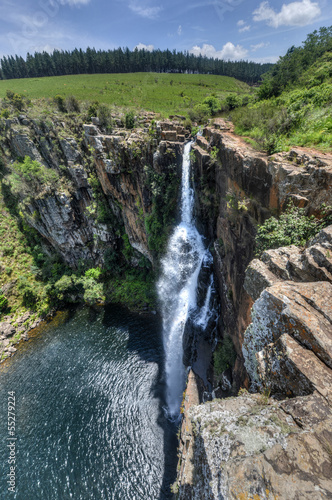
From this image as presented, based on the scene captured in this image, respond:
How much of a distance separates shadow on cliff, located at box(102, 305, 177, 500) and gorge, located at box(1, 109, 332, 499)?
50.2 inches

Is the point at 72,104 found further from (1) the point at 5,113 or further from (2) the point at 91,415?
(2) the point at 91,415

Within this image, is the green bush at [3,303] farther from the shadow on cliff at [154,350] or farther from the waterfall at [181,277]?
the waterfall at [181,277]

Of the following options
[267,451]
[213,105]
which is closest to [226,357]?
[267,451]

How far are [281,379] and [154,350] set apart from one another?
19700 mm

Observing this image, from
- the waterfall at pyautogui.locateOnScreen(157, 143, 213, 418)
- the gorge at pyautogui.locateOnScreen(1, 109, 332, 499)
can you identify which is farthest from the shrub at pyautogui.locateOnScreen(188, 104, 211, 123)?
the waterfall at pyautogui.locateOnScreen(157, 143, 213, 418)

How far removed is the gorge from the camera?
4234 mm

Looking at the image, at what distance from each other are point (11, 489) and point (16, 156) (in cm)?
3908

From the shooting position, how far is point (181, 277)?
22109 mm

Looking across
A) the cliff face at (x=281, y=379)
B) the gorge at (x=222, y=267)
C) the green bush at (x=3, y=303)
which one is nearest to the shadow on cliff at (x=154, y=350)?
the gorge at (x=222, y=267)

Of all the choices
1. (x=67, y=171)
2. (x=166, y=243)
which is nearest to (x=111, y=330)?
(x=166, y=243)

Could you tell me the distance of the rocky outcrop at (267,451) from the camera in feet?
11.8

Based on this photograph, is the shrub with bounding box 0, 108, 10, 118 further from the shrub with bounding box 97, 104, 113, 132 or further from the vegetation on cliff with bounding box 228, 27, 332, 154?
the vegetation on cliff with bounding box 228, 27, 332, 154

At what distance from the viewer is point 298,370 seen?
16.0ft

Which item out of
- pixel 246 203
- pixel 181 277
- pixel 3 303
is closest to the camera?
pixel 246 203
